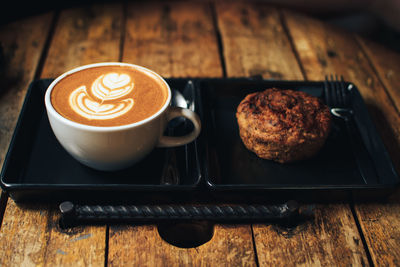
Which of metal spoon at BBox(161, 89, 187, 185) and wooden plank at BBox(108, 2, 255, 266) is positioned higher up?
metal spoon at BBox(161, 89, 187, 185)

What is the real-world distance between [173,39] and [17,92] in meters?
0.62

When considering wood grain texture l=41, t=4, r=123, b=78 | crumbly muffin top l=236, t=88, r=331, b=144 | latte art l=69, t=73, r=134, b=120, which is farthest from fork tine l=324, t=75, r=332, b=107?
wood grain texture l=41, t=4, r=123, b=78

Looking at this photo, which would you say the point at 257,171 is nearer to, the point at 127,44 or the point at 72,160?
the point at 72,160

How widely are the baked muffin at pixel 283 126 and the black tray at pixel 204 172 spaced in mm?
31

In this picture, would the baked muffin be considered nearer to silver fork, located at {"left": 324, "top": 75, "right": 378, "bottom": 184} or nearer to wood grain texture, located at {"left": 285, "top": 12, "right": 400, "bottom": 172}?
silver fork, located at {"left": 324, "top": 75, "right": 378, "bottom": 184}

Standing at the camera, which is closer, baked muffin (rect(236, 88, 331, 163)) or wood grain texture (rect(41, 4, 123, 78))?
baked muffin (rect(236, 88, 331, 163))

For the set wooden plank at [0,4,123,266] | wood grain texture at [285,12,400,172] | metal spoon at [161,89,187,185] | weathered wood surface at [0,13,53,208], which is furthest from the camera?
wood grain texture at [285,12,400,172]

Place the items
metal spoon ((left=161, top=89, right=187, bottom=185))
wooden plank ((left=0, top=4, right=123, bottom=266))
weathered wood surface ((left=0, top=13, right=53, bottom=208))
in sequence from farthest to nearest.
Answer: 1. weathered wood surface ((left=0, top=13, right=53, bottom=208))
2. metal spoon ((left=161, top=89, right=187, bottom=185))
3. wooden plank ((left=0, top=4, right=123, bottom=266))

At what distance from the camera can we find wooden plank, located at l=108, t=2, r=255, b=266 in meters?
0.82

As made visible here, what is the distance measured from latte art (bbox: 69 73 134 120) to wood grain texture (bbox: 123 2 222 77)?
40 centimetres

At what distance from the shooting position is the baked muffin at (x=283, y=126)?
1.01 metres

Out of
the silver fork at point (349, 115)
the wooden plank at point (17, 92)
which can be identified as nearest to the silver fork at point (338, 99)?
the silver fork at point (349, 115)

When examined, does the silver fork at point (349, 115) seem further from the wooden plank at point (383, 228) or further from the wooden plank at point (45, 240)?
the wooden plank at point (45, 240)

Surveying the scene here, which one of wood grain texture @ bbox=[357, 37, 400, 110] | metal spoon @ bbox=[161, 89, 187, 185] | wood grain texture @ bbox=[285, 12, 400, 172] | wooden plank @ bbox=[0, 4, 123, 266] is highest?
wood grain texture @ bbox=[357, 37, 400, 110]
